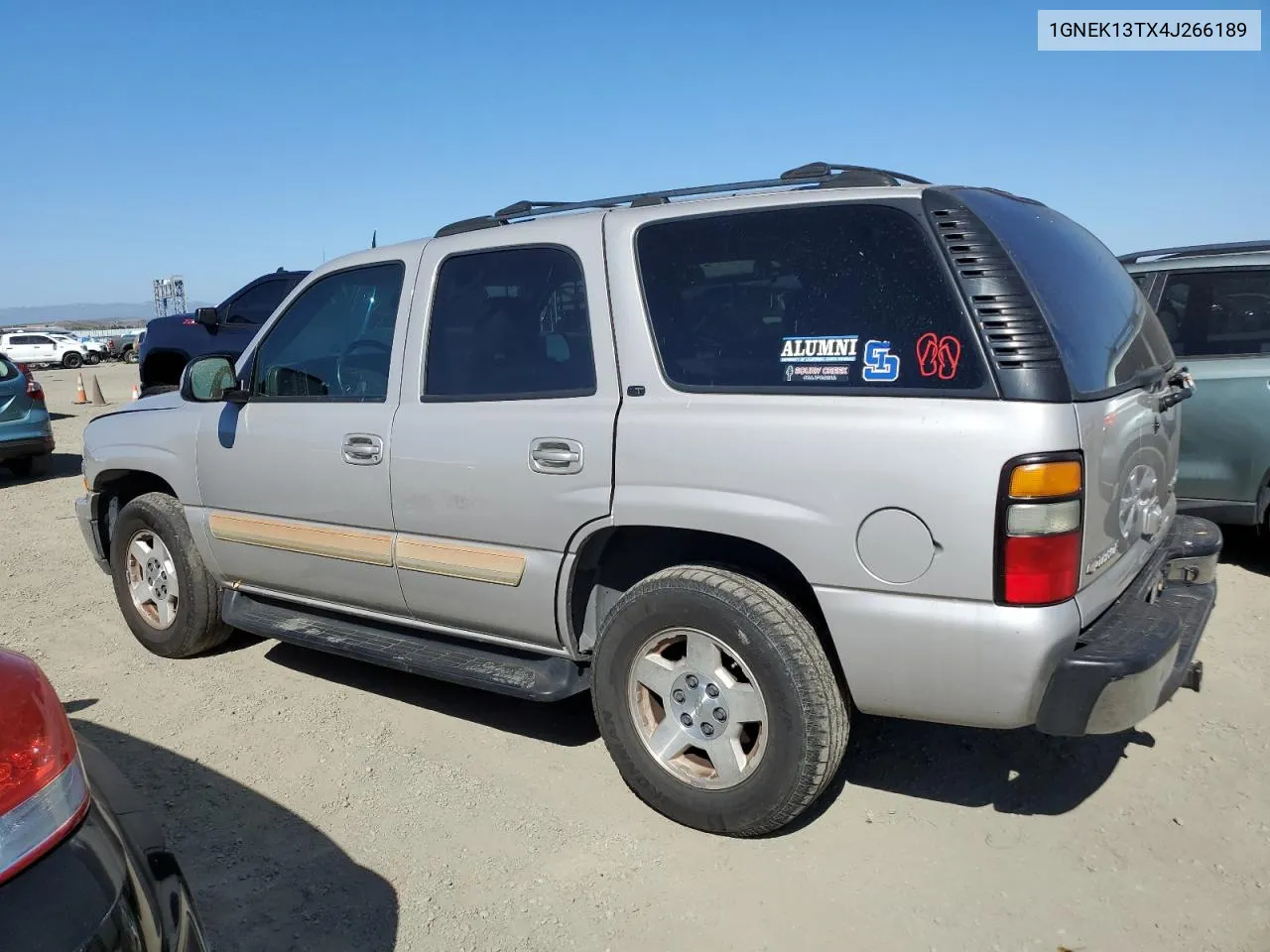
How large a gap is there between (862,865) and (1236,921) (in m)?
1.00

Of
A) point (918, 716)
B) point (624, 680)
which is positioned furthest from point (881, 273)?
point (624, 680)

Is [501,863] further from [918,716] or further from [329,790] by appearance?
[918,716]

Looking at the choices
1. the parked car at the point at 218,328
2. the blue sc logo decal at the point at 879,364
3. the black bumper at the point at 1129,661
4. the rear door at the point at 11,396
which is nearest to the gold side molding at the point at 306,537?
the blue sc logo decal at the point at 879,364

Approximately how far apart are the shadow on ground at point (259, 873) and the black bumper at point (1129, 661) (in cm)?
196

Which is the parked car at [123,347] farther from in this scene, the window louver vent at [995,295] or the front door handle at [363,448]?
the window louver vent at [995,295]

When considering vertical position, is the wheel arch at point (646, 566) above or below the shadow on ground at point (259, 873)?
above

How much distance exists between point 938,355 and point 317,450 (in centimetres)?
247

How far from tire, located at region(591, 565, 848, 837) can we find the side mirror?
7.49 ft

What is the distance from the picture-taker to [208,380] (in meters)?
4.52

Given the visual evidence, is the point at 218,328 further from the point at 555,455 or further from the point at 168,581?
the point at 555,455

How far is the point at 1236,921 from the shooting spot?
266 cm

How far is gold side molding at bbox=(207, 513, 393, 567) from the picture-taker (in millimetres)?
3826

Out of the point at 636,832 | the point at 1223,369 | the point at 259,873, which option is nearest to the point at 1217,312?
the point at 1223,369

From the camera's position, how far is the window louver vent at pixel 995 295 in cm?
257
